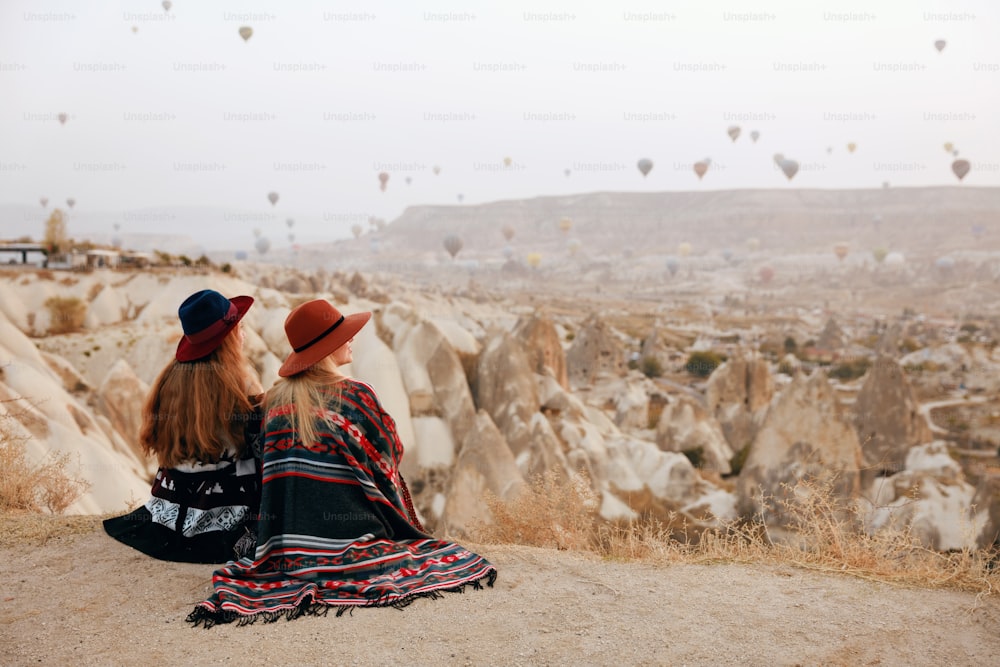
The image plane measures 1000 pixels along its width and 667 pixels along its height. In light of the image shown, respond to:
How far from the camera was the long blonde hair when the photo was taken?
9.25 feet

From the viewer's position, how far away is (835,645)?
2.59 metres

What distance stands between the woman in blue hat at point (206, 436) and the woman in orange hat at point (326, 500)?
22cm

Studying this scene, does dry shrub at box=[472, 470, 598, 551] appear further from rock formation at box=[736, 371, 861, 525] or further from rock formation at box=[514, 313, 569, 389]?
rock formation at box=[514, 313, 569, 389]

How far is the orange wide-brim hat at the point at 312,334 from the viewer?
2.88 metres

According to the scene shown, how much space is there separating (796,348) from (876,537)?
55077 mm

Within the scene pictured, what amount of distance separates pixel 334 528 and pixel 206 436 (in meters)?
0.62

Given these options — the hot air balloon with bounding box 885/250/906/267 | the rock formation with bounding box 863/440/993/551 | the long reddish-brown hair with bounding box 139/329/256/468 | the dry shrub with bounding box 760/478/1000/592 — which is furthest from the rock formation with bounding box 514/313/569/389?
the hot air balloon with bounding box 885/250/906/267

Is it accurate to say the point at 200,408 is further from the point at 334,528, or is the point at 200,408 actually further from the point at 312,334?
the point at 334,528

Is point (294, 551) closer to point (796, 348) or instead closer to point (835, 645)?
point (835, 645)

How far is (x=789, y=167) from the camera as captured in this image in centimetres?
5794

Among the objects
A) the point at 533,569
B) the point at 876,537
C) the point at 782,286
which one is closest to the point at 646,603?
the point at 533,569

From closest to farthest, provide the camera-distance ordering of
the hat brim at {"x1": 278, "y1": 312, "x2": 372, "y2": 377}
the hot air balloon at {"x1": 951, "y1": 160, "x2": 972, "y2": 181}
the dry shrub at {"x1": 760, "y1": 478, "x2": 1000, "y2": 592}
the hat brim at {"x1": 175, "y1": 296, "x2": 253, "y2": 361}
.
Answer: the hat brim at {"x1": 278, "y1": 312, "x2": 372, "y2": 377} → the hat brim at {"x1": 175, "y1": 296, "x2": 253, "y2": 361} → the dry shrub at {"x1": 760, "y1": 478, "x2": 1000, "y2": 592} → the hot air balloon at {"x1": 951, "y1": 160, "x2": 972, "y2": 181}

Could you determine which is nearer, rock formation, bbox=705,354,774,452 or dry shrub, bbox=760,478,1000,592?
dry shrub, bbox=760,478,1000,592

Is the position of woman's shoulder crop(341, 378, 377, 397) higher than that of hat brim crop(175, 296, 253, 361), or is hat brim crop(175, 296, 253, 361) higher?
hat brim crop(175, 296, 253, 361)
